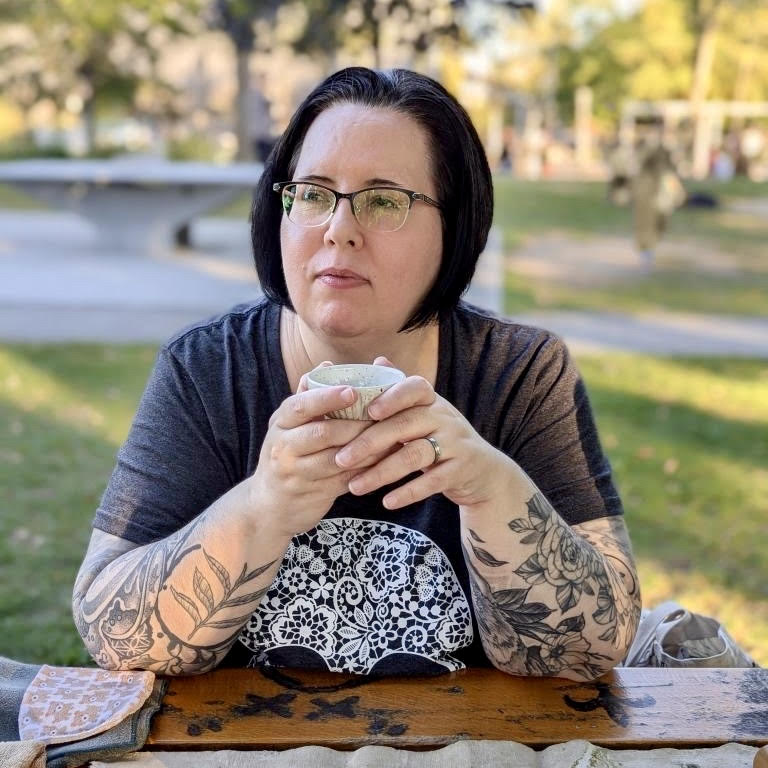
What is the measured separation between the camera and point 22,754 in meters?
1.35

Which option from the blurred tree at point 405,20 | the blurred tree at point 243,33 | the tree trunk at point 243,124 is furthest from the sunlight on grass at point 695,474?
the tree trunk at point 243,124

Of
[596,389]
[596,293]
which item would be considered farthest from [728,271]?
[596,389]

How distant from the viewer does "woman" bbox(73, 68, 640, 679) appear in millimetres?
1479

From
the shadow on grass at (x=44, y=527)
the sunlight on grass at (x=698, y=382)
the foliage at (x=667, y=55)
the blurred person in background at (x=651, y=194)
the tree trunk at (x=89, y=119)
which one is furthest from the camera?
the foliage at (x=667, y=55)

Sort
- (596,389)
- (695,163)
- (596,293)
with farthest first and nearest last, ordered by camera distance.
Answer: (695,163), (596,293), (596,389)

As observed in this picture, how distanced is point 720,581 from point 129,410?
367 cm

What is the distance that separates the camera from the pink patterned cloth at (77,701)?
4.71 feet

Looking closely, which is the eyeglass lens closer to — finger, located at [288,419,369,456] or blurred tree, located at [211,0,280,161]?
finger, located at [288,419,369,456]

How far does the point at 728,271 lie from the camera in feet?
44.2

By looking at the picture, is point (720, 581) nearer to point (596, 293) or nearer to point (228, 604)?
point (228, 604)

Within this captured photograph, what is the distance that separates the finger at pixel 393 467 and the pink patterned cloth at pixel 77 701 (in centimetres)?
46

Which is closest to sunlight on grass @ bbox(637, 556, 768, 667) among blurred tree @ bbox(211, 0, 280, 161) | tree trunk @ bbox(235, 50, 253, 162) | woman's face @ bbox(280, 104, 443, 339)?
woman's face @ bbox(280, 104, 443, 339)

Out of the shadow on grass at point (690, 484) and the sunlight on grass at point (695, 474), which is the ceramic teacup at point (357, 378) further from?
the shadow on grass at point (690, 484)

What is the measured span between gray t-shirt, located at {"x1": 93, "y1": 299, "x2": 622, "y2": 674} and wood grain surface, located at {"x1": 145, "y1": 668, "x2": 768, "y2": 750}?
2.6 inches
